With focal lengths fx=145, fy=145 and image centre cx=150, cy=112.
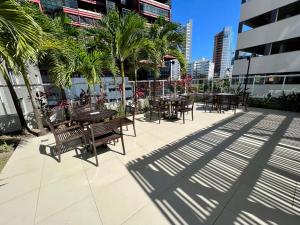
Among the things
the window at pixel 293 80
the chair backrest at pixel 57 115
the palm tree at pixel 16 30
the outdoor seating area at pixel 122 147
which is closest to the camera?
the outdoor seating area at pixel 122 147

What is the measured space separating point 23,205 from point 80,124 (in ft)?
6.18

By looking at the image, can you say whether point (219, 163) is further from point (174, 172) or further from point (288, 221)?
point (288, 221)

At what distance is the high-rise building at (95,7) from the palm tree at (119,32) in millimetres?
12694

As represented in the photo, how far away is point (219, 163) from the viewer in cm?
278

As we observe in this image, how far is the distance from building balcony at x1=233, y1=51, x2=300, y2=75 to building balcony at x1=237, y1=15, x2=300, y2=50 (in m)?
1.22

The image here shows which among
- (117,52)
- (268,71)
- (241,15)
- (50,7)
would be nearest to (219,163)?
(117,52)

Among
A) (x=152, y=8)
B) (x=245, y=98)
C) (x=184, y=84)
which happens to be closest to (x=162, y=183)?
(x=245, y=98)

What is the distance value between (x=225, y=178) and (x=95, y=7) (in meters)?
25.0

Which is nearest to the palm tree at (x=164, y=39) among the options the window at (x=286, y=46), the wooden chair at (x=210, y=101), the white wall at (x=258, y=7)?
the wooden chair at (x=210, y=101)

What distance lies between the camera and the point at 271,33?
37.6 feet

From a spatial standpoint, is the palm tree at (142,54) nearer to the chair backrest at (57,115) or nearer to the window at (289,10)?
the chair backrest at (57,115)

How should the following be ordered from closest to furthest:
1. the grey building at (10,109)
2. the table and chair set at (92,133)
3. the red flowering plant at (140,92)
A: the table and chair set at (92,133)
the grey building at (10,109)
the red flowering plant at (140,92)

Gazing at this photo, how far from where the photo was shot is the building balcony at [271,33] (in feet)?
33.0

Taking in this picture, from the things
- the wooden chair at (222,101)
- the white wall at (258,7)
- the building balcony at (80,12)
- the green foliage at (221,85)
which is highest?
the building balcony at (80,12)
